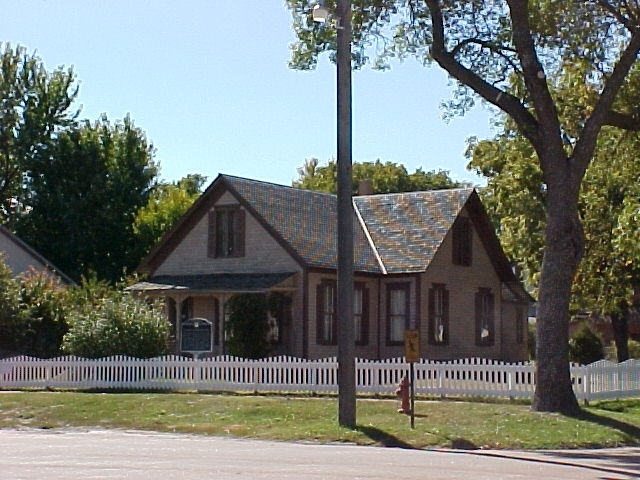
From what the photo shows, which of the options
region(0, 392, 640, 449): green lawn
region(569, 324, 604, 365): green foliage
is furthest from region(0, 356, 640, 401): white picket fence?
region(569, 324, 604, 365): green foliage

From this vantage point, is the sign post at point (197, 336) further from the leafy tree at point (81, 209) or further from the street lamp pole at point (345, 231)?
the leafy tree at point (81, 209)

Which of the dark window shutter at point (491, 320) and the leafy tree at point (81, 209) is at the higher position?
the leafy tree at point (81, 209)

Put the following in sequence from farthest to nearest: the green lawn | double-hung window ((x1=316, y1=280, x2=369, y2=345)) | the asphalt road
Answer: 1. double-hung window ((x1=316, y1=280, x2=369, y2=345))
2. the green lawn
3. the asphalt road

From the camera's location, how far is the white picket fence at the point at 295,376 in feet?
87.1

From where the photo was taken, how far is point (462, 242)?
135ft

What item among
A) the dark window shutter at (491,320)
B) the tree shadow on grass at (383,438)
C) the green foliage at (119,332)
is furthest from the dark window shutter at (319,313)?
the tree shadow on grass at (383,438)

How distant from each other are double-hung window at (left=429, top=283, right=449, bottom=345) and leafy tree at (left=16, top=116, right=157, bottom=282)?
24938mm

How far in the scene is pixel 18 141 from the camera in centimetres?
6116

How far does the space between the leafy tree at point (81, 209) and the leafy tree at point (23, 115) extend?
36.8 inches

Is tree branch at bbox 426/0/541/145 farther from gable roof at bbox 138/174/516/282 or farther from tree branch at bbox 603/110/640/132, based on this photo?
gable roof at bbox 138/174/516/282

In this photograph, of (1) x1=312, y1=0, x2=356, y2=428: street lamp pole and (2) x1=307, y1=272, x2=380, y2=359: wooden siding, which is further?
(2) x1=307, y1=272, x2=380, y2=359: wooden siding

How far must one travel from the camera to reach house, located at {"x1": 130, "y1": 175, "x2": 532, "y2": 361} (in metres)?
36.6

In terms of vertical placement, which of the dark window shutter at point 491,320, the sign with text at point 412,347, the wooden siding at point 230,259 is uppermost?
the wooden siding at point 230,259

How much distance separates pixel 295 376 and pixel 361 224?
13.7 meters
